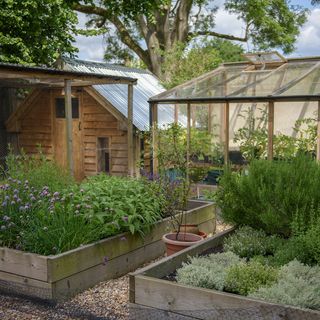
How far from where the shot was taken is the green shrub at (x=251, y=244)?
4.91m

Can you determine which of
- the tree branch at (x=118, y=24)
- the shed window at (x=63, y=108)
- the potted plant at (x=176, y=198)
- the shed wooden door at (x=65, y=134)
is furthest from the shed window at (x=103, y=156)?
the tree branch at (x=118, y=24)

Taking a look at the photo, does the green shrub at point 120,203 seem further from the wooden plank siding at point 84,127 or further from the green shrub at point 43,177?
the wooden plank siding at point 84,127

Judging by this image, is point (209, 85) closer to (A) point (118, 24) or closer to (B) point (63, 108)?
(B) point (63, 108)

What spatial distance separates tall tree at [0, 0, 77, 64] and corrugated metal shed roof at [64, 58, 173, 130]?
1027mm

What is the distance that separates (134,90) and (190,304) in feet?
33.7

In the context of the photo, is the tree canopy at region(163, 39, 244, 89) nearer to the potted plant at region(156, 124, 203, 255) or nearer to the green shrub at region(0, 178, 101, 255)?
the potted plant at region(156, 124, 203, 255)

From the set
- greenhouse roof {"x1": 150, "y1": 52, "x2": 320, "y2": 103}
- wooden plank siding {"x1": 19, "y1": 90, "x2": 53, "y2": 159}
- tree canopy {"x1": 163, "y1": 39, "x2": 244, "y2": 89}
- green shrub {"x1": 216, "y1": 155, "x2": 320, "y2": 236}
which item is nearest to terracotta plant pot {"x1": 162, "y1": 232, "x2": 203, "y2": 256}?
green shrub {"x1": 216, "y1": 155, "x2": 320, "y2": 236}

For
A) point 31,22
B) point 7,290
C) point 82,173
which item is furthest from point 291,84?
point 31,22

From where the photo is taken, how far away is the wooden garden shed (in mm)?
11570

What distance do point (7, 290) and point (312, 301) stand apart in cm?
291

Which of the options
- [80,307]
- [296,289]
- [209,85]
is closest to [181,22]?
[209,85]

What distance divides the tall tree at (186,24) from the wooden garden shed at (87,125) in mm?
6583

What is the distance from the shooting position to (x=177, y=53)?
50.5 feet

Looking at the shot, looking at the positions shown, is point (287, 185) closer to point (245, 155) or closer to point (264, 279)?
point (264, 279)
